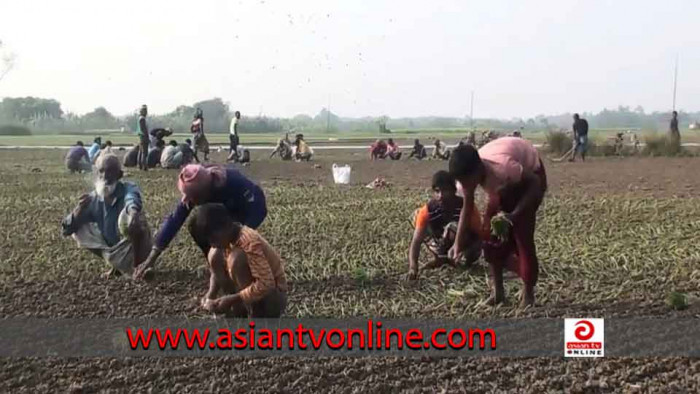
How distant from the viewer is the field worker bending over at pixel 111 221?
7.22 metres

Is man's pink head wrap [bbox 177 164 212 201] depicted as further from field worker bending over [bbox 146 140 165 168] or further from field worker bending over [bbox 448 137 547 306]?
field worker bending over [bbox 146 140 165 168]

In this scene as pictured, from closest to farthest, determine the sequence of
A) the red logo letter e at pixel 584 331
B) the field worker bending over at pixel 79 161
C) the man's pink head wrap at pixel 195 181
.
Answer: the red logo letter e at pixel 584 331
the man's pink head wrap at pixel 195 181
the field worker bending over at pixel 79 161

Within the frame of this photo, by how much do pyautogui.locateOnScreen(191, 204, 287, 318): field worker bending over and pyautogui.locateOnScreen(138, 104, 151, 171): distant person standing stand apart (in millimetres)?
14688

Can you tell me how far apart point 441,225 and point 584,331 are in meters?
2.30

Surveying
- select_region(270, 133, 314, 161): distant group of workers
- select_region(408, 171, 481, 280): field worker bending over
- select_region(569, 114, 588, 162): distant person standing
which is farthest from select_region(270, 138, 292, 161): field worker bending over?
select_region(408, 171, 481, 280): field worker bending over

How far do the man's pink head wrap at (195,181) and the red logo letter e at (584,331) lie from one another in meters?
2.55

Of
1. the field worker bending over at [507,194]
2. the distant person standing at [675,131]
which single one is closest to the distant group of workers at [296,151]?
the distant person standing at [675,131]

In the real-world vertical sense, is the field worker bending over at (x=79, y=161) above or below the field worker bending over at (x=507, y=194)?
below

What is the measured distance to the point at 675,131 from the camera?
28250 millimetres

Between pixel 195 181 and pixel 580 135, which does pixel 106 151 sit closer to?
pixel 195 181

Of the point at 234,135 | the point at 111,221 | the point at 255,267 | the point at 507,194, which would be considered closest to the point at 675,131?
the point at 234,135

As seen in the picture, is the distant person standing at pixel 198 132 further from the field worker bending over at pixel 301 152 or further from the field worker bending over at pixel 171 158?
the field worker bending over at pixel 301 152

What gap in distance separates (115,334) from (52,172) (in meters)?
16.3

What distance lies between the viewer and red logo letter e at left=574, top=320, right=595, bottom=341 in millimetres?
5215
